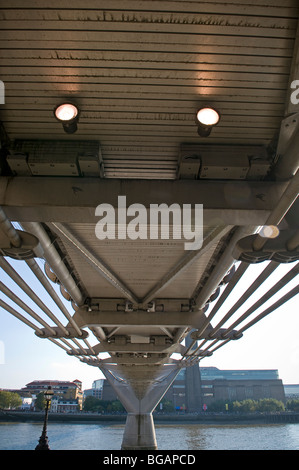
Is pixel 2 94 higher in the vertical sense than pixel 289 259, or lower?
higher

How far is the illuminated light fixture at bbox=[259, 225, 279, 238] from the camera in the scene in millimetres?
5082

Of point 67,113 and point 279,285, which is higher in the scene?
point 67,113

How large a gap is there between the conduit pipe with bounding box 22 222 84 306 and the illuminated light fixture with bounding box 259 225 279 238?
3758 mm

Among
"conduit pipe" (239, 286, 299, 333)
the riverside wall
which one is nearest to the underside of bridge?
"conduit pipe" (239, 286, 299, 333)

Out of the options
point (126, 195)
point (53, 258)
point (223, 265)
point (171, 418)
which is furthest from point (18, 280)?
point (171, 418)

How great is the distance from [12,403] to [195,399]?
52.0 metres

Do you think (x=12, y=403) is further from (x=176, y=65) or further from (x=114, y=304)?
(x=176, y=65)

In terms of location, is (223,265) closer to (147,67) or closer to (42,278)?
(42,278)

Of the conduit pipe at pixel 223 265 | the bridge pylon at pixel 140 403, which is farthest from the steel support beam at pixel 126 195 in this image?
the bridge pylon at pixel 140 403

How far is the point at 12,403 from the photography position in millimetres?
91625

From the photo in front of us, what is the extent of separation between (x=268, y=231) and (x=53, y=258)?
17.3ft

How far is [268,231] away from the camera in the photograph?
512 cm

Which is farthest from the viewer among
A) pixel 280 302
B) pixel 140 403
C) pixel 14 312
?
pixel 140 403
